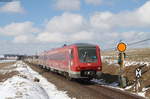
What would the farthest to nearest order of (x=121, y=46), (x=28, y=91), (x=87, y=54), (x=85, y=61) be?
(x=87, y=54)
(x=85, y=61)
(x=121, y=46)
(x=28, y=91)

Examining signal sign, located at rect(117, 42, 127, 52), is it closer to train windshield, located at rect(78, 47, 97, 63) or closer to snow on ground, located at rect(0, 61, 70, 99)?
train windshield, located at rect(78, 47, 97, 63)

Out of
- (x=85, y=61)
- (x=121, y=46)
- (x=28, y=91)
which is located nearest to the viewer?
(x=28, y=91)

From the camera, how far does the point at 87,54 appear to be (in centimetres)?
2277

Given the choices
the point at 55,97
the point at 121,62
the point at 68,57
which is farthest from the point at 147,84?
the point at 68,57

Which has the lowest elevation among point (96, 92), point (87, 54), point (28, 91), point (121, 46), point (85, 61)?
point (96, 92)

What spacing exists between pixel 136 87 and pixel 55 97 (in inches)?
218

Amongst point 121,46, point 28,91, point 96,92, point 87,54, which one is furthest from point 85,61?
point 28,91

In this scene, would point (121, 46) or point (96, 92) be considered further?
point (121, 46)

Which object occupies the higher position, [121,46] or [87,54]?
[121,46]

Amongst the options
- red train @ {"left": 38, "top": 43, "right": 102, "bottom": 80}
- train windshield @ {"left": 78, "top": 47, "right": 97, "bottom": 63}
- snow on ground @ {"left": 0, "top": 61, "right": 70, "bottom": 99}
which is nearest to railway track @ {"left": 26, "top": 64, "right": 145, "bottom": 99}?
snow on ground @ {"left": 0, "top": 61, "right": 70, "bottom": 99}

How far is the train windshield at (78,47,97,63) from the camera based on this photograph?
22.5 meters

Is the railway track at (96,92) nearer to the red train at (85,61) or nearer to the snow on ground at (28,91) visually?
the snow on ground at (28,91)

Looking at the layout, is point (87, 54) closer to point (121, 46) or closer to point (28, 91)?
point (121, 46)

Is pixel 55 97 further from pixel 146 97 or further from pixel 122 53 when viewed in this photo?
pixel 122 53
